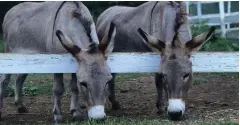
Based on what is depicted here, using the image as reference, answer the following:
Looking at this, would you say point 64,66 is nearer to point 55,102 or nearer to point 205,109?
point 55,102

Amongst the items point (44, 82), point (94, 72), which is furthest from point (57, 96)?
point (44, 82)

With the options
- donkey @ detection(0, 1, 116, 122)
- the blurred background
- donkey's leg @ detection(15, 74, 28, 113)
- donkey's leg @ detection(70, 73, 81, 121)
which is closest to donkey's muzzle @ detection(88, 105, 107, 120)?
donkey @ detection(0, 1, 116, 122)

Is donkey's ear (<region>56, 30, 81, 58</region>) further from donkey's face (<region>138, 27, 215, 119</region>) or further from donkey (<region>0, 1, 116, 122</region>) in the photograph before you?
donkey's face (<region>138, 27, 215, 119</region>)

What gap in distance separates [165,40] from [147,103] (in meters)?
1.54

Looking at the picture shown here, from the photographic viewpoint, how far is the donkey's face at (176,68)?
20.4 feet

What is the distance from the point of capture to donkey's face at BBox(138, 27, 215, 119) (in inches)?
244

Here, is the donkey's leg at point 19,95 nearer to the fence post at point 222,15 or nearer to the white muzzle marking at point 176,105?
the white muzzle marking at point 176,105

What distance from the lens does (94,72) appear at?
606cm

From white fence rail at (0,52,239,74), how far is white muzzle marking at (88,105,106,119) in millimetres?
603

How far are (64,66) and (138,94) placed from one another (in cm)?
288

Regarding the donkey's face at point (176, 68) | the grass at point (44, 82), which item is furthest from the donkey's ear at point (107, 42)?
the grass at point (44, 82)

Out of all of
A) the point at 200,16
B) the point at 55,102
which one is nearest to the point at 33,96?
the point at 55,102

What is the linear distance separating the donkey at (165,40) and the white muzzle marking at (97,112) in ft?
2.32

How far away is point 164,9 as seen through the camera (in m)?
7.47
